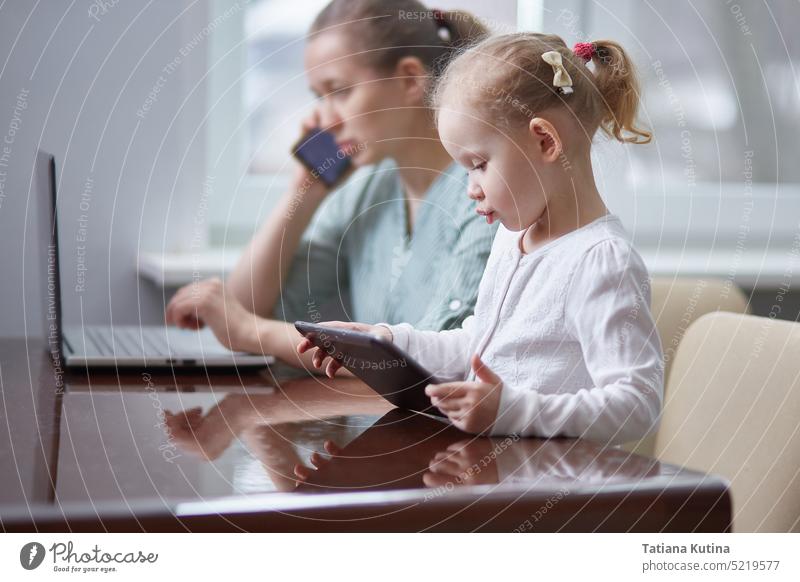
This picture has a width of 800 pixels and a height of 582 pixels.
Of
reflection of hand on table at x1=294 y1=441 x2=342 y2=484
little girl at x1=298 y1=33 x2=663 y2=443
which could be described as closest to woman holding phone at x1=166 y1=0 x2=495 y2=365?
little girl at x1=298 y1=33 x2=663 y2=443

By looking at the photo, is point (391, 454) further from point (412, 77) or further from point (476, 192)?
point (412, 77)

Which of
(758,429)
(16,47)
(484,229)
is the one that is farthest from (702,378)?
(16,47)

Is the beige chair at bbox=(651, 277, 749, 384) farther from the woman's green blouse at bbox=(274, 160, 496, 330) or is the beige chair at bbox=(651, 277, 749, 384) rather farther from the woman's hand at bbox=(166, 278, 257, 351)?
the woman's hand at bbox=(166, 278, 257, 351)

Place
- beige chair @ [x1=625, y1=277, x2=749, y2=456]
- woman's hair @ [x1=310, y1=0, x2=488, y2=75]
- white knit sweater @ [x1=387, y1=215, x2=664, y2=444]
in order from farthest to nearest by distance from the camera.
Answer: beige chair @ [x1=625, y1=277, x2=749, y2=456], woman's hair @ [x1=310, y1=0, x2=488, y2=75], white knit sweater @ [x1=387, y1=215, x2=664, y2=444]

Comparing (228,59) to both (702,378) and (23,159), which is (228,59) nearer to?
(23,159)

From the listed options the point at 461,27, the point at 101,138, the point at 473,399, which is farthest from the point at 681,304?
the point at 101,138

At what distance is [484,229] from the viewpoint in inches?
28.9

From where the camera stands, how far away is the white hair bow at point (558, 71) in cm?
57

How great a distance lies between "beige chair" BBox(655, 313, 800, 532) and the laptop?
0.34m

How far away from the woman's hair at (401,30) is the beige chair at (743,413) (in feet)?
0.98

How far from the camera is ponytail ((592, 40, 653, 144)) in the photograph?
1.99 ft

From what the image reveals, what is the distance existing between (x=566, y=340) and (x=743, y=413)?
203 millimetres

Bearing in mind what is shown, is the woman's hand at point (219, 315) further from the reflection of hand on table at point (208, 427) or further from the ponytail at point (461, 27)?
the ponytail at point (461, 27)

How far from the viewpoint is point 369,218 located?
1.00 metres
